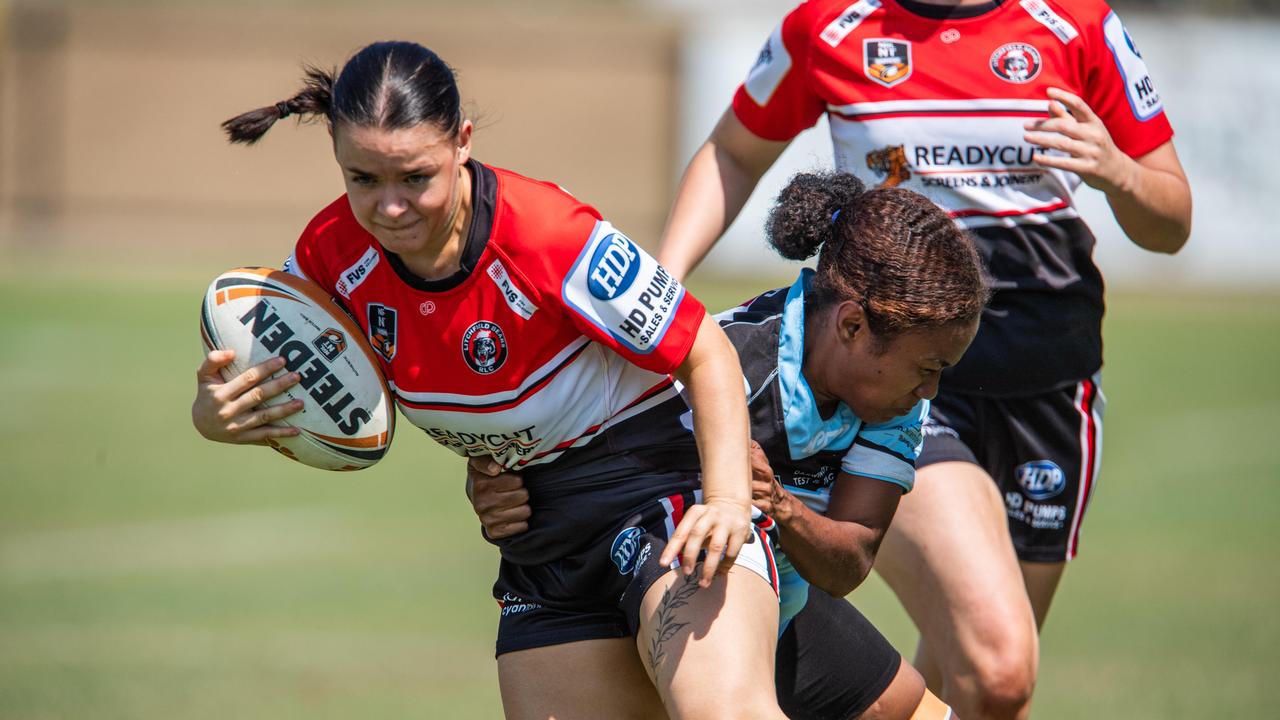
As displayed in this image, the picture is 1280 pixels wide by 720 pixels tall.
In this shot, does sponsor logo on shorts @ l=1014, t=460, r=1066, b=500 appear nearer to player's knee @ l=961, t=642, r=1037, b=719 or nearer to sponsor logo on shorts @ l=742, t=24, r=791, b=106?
player's knee @ l=961, t=642, r=1037, b=719

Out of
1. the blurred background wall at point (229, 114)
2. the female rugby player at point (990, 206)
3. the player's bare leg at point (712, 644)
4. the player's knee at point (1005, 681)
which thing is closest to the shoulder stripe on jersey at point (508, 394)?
the player's bare leg at point (712, 644)

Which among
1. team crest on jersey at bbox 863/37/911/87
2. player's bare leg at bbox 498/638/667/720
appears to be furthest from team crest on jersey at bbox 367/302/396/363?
team crest on jersey at bbox 863/37/911/87

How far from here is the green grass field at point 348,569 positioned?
6227 millimetres

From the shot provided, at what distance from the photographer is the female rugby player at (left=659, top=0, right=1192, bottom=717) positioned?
4086 millimetres

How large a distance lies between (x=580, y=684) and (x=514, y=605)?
303 millimetres

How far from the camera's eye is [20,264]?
835 inches

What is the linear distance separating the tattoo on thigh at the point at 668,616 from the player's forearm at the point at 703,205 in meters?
1.21

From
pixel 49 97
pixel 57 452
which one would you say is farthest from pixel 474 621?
pixel 49 97

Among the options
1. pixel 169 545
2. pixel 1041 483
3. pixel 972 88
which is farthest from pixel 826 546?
pixel 169 545

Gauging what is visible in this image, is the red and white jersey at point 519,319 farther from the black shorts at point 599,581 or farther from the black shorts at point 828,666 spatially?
the black shorts at point 828,666

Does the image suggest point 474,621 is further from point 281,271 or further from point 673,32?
point 673,32

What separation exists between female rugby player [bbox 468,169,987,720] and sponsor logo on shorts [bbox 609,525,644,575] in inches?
10.0

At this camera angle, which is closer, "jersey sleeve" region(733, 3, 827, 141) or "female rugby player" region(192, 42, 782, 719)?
"female rugby player" region(192, 42, 782, 719)

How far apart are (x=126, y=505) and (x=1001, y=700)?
24.9ft
